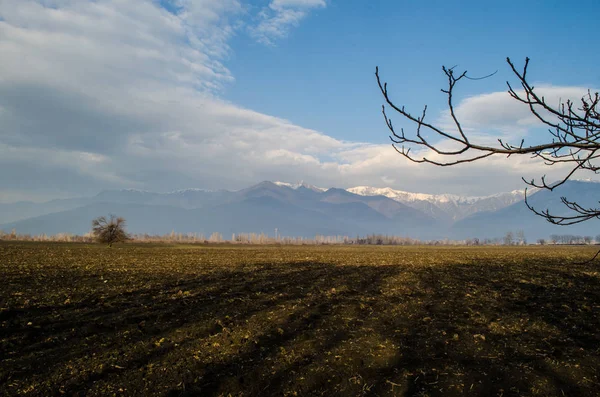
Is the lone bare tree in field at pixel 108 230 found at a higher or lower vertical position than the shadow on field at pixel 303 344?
higher

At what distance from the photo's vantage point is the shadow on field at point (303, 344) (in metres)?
6.67

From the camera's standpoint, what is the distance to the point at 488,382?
6.82 m

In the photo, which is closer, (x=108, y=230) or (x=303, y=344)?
(x=303, y=344)

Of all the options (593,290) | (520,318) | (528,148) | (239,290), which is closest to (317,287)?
(239,290)

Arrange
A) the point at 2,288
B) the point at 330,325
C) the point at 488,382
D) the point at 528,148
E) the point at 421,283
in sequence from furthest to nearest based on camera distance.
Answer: the point at 421,283
the point at 2,288
the point at 330,325
the point at 488,382
the point at 528,148

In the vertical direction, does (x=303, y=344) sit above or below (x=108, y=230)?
below

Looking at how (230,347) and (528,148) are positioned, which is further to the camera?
(230,347)

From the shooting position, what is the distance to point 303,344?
28.1ft

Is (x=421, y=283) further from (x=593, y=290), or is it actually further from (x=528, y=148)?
(x=528, y=148)

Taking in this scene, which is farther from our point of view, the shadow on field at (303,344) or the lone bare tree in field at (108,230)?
the lone bare tree in field at (108,230)

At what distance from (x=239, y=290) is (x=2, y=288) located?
31.1ft

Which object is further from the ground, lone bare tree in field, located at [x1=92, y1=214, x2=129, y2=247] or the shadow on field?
lone bare tree in field, located at [x1=92, y1=214, x2=129, y2=247]

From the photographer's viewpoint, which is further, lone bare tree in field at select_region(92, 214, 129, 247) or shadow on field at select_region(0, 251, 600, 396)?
lone bare tree in field at select_region(92, 214, 129, 247)

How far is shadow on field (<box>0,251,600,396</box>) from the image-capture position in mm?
6668
